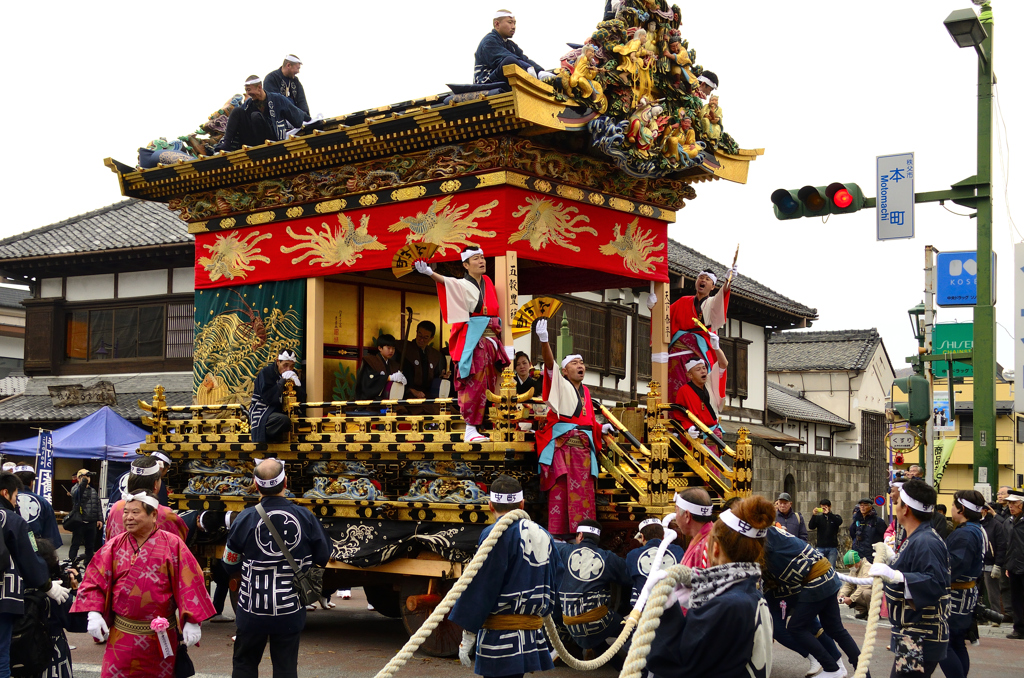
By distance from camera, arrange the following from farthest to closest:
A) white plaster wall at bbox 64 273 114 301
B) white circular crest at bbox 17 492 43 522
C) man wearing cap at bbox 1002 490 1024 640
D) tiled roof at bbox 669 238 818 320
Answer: tiled roof at bbox 669 238 818 320 < white plaster wall at bbox 64 273 114 301 < man wearing cap at bbox 1002 490 1024 640 < white circular crest at bbox 17 492 43 522

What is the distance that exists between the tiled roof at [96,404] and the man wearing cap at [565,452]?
11999 mm

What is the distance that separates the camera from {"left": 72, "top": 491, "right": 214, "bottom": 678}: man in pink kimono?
19.3 ft

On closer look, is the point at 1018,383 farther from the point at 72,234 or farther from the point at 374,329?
the point at 72,234

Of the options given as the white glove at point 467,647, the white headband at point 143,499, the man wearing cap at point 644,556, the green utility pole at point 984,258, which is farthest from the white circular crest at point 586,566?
the green utility pole at point 984,258

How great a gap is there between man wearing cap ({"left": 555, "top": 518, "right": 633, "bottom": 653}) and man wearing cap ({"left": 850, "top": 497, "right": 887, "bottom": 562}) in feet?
25.2

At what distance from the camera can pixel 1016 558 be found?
1284 cm

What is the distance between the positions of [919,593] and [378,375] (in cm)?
683

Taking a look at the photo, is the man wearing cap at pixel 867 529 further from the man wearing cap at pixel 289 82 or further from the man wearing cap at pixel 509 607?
the man wearing cap at pixel 509 607

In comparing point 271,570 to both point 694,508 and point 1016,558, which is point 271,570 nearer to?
point 694,508

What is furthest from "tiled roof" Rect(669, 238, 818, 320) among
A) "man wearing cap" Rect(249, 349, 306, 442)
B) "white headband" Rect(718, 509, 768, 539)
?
"white headband" Rect(718, 509, 768, 539)

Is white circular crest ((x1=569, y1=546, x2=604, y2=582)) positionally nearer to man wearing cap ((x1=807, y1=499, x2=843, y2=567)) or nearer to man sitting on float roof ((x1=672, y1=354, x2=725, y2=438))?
man sitting on float roof ((x1=672, y1=354, x2=725, y2=438))

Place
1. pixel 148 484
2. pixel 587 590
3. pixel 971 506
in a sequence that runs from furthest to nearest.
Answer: pixel 971 506 < pixel 587 590 < pixel 148 484

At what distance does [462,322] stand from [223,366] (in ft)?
12.1

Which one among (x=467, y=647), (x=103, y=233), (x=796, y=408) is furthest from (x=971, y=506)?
(x=796, y=408)
